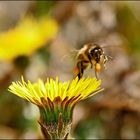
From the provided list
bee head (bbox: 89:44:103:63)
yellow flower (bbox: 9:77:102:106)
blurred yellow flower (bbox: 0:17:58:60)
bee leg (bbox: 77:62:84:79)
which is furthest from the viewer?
blurred yellow flower (bbox: 0:17:58:60)

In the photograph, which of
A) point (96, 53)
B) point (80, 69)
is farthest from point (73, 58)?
point (96, 53)

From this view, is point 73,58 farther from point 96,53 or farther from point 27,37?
point 96,53

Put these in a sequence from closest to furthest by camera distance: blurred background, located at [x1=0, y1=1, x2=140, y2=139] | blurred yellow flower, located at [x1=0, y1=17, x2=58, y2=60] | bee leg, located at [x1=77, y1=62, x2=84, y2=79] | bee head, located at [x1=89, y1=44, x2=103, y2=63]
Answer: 1. bee head, located at [x1=89, y1=44, x2=103, y2=63]
2. bee leg, located at [x1=77, y1=62, x2=84, y2=79]
3. blurred background, located at [x1=0, y1=1, x2=140, y2=139]
4. blurred yellow flower, located at [x1=0, y1=17, x2=58, y2=60]

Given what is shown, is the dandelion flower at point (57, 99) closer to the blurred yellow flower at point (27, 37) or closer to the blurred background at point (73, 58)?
the blurred background at point (73, 58)

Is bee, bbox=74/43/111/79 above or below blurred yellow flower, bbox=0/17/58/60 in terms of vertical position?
below

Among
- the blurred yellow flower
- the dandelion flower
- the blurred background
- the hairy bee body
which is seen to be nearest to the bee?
the hairy bee body

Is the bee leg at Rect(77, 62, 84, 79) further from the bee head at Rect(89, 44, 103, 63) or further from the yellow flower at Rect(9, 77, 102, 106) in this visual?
the yellow flower at Rect(9, 77, 102, 106)

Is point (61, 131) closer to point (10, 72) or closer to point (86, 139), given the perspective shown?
point (86, 139)

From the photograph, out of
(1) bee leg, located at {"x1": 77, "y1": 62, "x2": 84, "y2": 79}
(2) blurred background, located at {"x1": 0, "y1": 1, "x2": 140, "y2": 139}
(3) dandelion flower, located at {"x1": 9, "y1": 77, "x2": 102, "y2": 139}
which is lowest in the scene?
(3) dandelion flower, located at {"x1": 9, "y1": 77, "x2": 102, "y2": 139}
